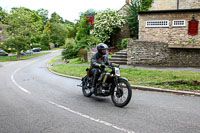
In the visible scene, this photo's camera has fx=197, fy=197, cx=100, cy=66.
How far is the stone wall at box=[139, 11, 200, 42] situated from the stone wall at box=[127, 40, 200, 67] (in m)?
3.91

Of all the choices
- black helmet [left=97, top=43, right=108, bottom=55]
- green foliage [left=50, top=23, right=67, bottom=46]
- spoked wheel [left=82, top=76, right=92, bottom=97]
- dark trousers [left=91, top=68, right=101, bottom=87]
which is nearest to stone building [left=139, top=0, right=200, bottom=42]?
spoked wheel [left=82, top=76, right=92, bottom=97]

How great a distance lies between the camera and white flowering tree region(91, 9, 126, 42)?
28100mm

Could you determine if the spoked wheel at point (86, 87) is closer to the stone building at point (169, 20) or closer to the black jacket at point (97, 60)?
the black jacket at point (97, 60)

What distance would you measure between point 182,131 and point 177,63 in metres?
12.2

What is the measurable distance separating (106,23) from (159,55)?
45.9 feet

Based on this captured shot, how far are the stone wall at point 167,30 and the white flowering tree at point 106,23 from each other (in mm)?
8472

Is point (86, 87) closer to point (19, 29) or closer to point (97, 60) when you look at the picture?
Answer: point (97, 60)

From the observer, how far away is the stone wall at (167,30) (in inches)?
733

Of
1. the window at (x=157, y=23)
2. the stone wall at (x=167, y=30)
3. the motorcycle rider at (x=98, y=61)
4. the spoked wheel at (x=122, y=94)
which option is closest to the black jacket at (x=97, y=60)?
the motorcycle rider at (x=98, y=61)

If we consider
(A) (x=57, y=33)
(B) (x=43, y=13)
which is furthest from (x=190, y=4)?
(B) (x=43, y=13)

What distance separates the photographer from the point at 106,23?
28094 millimetres

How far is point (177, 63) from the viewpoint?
1532cm

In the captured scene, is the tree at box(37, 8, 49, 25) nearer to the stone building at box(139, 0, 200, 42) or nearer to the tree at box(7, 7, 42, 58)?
the tree at box(7, 7, 42, 58)

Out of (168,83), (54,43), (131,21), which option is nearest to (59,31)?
(54,43)
